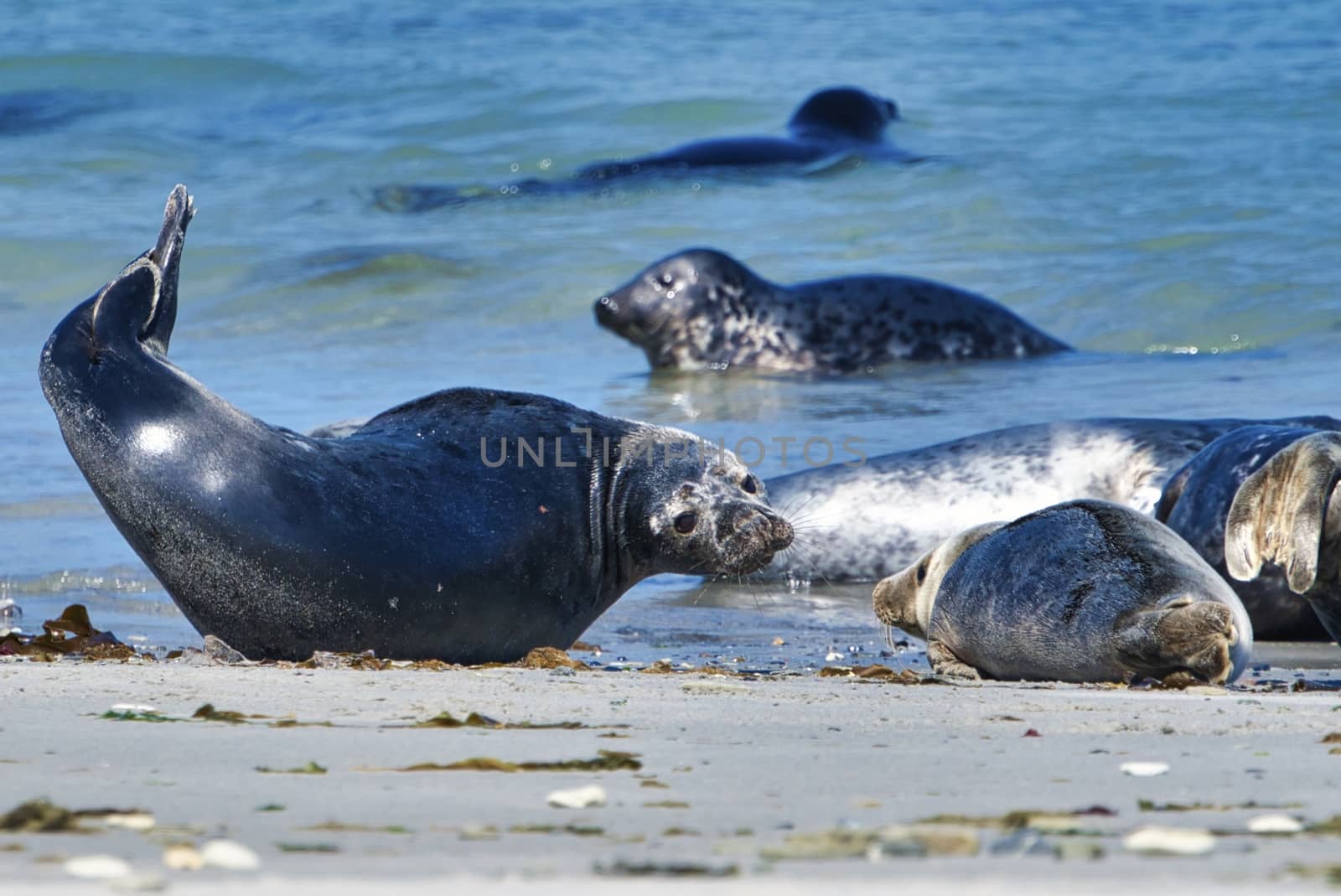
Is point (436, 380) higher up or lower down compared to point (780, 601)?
higher up

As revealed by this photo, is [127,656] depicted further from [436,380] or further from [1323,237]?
[1323,237]

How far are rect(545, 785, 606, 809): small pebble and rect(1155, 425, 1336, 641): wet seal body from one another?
11.7 feet

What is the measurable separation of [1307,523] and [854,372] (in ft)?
26.8

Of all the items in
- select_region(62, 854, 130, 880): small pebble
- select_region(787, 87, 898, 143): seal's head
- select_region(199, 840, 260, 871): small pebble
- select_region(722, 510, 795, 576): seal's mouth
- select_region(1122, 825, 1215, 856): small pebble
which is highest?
select_region(787, 87, 898, 143): seal's head

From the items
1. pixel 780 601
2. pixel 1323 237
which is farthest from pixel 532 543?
pixel 1323 237

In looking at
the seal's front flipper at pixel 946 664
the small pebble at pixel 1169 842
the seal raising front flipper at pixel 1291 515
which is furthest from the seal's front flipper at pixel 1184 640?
the small pebble at pixel 1169 842

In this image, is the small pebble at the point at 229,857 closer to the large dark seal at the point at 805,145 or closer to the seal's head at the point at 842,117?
the large dark seal at the point at 805,145

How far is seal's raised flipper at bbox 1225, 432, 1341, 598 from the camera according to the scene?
3824mm

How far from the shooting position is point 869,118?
64.2 feet

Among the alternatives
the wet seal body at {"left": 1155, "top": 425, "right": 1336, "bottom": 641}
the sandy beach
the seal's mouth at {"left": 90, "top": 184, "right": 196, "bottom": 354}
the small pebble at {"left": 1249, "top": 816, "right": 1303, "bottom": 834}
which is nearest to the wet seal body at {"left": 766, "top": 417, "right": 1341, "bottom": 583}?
the wet seal body at {"left": 1155, "top": 425, "right": 1336, "bottom": 641}

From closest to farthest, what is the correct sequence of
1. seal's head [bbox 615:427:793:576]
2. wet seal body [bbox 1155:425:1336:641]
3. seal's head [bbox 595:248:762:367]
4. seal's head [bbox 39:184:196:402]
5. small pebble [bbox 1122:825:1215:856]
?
1. small pebble [bbox 1122:825:1215:856]
2. seal's head [bbox 39:184:196:402]
3. seal's head [bbox 615:427:793:576]
4. wet seal body [bbox 1155:425:1336:641]
5. seal's head [bbox 595:248:762:367]

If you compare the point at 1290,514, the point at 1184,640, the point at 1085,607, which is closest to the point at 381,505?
Result: the point at 1085,607

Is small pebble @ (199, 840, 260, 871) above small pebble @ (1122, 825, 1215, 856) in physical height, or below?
above

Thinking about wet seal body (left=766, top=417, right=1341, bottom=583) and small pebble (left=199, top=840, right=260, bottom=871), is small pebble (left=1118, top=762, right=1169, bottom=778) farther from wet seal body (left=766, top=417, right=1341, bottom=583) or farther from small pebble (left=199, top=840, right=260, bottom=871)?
wet seal body (left=766, top=417, right=1341, bottom=583)
